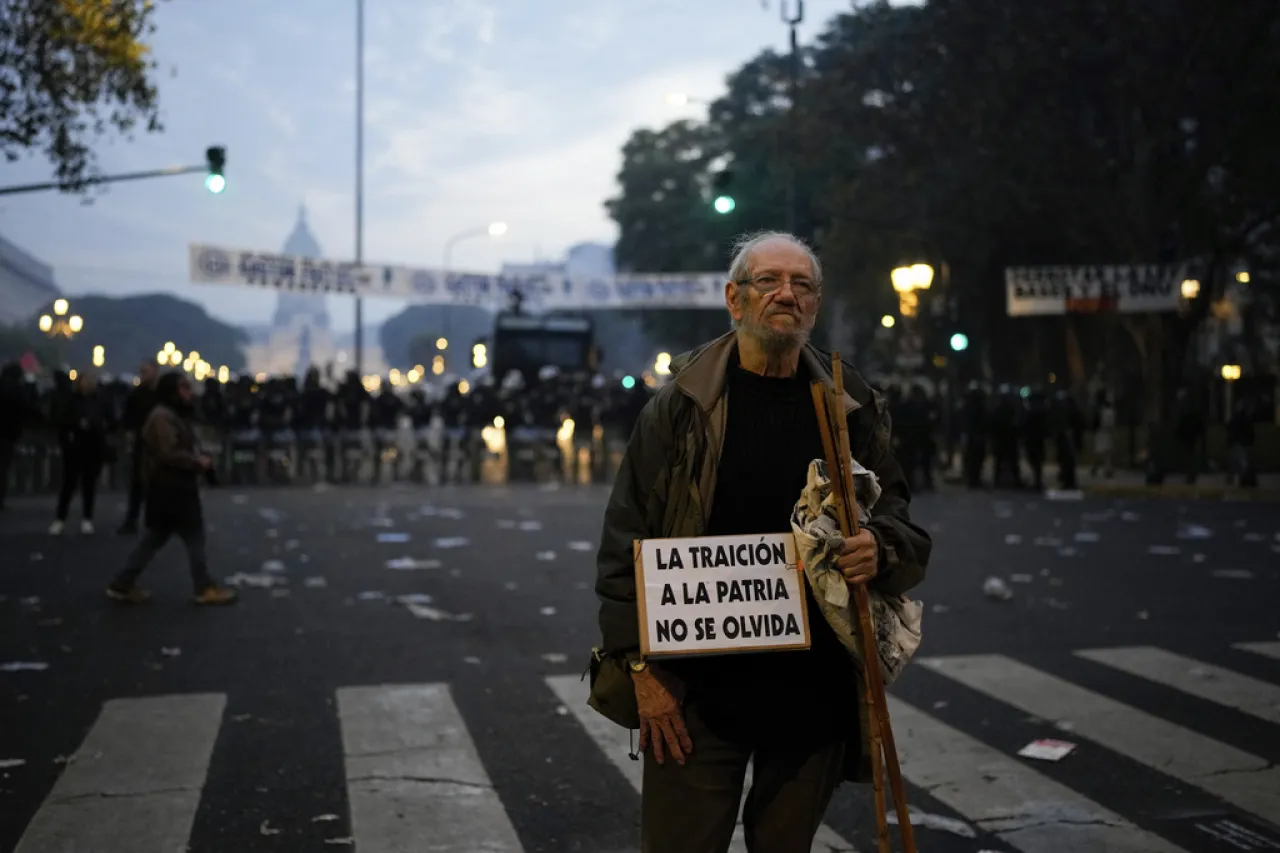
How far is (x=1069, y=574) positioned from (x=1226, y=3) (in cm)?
1726

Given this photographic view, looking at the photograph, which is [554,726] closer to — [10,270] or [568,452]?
[568,452]

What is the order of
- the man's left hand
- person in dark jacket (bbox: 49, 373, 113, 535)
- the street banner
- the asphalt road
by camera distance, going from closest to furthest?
1. the man's left hand
2. the street banner
3. the asphalt road
4. person in dark jacket (bbox: 49, 373, 113, 535)

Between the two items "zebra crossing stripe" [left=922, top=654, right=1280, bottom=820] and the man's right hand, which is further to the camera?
"zebra crossing stripe" [left=922, top=654, right=1280, bottom=820]

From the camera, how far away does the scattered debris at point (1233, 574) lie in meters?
12.3

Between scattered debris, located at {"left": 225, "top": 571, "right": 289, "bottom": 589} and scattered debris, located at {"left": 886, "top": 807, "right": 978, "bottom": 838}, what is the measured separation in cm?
765

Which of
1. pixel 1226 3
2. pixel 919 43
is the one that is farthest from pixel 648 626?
pixel 919 43

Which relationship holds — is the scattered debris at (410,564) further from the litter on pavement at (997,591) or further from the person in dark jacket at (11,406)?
the person in dark jacket at (11,406)

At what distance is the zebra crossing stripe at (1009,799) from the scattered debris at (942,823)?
2.7 inches

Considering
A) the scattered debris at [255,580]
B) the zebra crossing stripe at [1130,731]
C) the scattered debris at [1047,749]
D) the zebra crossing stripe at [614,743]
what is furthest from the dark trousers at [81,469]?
the scattered debris at [1047,749]

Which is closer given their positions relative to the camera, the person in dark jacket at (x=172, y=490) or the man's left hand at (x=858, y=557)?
the man's left hand at (x=858, y=557)

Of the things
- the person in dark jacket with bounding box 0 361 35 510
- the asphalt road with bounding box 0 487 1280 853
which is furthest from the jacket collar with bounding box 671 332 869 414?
the person in dark jacket with bounding box 0 361 35 510

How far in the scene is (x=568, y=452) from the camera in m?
31.1

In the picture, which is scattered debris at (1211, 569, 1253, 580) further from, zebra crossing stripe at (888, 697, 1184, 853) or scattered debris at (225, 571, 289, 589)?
scattered debris at (225, 571, 289, 589)

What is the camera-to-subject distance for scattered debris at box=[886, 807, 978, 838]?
5391 mm
